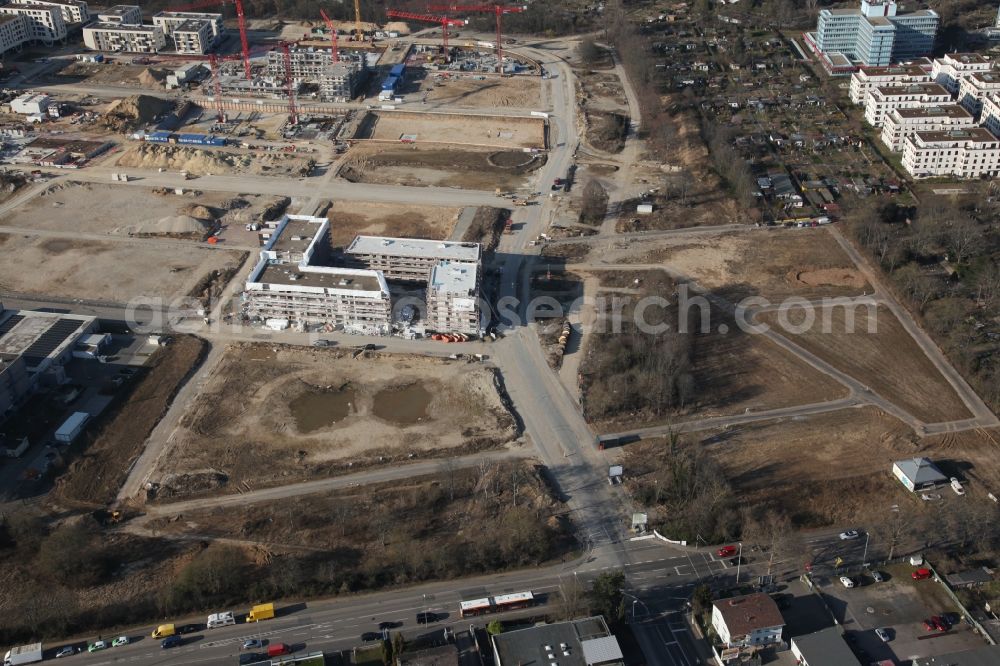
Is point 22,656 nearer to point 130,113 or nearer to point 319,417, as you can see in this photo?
point 319,417

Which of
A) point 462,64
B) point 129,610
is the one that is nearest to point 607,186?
point 462,64

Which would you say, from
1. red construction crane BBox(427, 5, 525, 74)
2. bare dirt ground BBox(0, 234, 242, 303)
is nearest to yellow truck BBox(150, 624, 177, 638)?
bare dirt ground BBox(0, 234, 242, 303)

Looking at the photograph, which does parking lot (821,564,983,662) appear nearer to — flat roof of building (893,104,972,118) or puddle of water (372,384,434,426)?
puddle of water (372,384,434,426)

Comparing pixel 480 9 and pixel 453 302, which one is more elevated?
pixel 480 9

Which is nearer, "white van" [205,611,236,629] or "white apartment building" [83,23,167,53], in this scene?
"white van" [205,611,236,629]

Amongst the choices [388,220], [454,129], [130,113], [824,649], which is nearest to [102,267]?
[388,220]

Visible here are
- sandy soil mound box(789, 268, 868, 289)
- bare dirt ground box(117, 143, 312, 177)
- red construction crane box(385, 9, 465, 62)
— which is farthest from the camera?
red construction crane box(385, 9, 465, 62)
